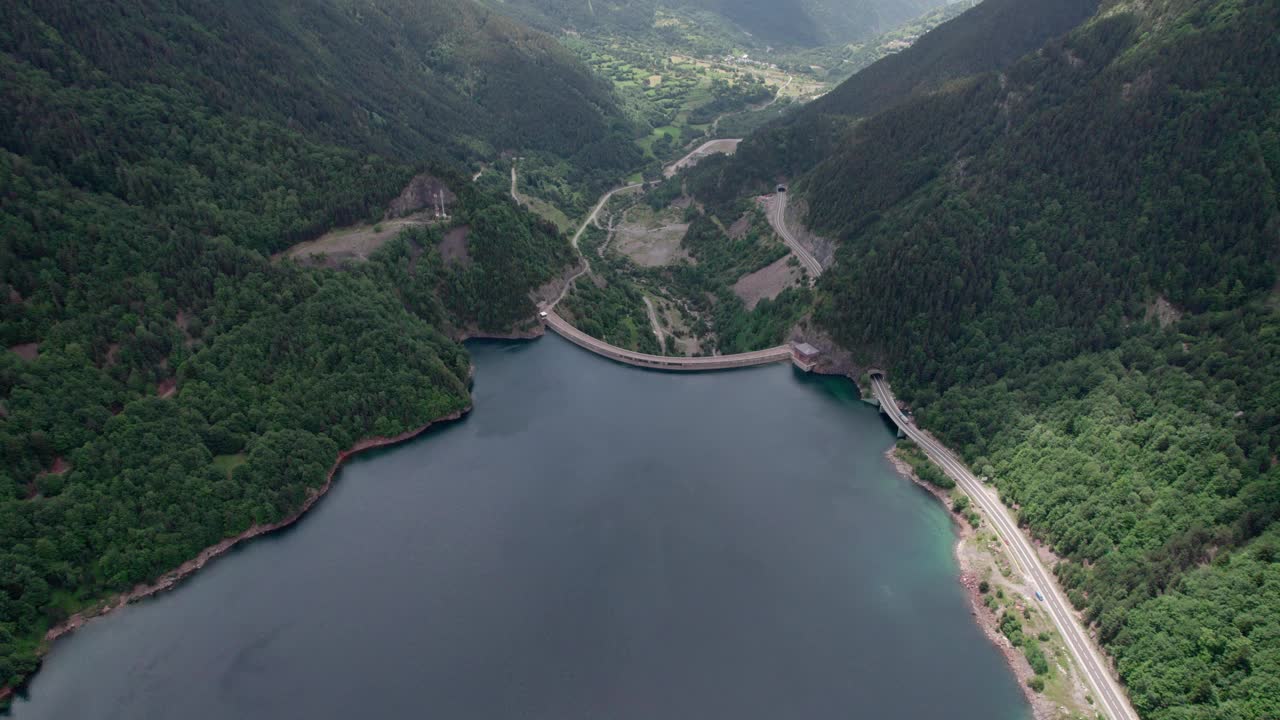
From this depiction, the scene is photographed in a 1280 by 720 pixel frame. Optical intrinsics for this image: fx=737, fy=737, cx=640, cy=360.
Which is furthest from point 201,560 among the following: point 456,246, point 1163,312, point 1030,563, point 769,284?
point 1163,312

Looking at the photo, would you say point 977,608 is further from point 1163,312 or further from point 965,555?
point 1163,312

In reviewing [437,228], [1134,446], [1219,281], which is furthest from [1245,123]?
[437,228]

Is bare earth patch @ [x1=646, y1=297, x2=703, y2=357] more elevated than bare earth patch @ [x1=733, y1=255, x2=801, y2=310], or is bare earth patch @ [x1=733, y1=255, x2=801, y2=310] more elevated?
bare earth patch @ [x1=733, y1=255, x2=801, y2=310]

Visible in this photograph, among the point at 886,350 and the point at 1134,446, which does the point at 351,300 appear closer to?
the point at 886,350

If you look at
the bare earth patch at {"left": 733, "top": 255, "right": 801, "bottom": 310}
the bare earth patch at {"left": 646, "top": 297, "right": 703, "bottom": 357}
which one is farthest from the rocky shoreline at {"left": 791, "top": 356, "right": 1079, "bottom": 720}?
the bare earth patch at {"left": 733, "top": 255, "right": 801, "bottom": 310}

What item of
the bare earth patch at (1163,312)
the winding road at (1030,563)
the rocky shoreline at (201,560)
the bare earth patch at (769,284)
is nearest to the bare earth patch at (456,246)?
the rocky shoreline at (201,560)

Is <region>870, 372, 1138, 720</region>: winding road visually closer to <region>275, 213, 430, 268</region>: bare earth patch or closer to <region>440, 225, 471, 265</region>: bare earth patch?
<region>440, 225, 471, 265</region>: bare earth patch
